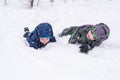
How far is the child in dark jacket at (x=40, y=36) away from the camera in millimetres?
5027

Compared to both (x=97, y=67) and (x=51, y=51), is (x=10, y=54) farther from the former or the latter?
(x=97, y=67)

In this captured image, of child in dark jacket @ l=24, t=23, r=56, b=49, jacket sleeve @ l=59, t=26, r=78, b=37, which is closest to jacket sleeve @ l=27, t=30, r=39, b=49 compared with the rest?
child in dark jacket @ l=24, t=23, r=56, b=49

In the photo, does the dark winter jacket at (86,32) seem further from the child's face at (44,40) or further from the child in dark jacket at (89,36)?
the child's face at (44,40)

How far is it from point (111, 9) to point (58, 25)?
6.81 ft

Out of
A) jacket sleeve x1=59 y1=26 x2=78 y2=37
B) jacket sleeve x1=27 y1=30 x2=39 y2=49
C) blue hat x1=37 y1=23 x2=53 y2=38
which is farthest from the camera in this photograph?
jacket sleeve x1=59 y1=26 x2=78 y2=37

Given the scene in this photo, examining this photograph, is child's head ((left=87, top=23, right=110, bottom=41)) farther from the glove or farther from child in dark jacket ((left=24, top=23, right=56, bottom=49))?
child in dark jacket ((left=24, top=23, right=56, bottom=49))

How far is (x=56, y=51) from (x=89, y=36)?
0.70 metres

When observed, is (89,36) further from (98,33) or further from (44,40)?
(44,40)

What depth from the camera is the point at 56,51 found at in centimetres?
509

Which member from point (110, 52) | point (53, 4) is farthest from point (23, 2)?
point (110, 52)

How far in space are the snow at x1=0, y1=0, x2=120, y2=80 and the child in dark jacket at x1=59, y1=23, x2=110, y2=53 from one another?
5.1 inches

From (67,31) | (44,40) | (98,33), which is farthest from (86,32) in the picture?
(44,40)

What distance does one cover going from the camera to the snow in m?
4.24

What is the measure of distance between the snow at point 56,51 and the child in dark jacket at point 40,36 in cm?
13
